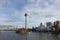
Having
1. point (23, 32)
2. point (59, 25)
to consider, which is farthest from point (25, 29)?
point (59, 25)

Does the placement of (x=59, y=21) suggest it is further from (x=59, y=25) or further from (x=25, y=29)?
(x=25, y=29)

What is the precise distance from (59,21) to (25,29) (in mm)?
39754

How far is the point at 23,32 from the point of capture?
563ft

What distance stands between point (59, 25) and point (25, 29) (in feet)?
126

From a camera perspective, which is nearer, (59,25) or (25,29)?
(25,29)

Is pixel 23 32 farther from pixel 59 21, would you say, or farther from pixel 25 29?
pixel 59 21

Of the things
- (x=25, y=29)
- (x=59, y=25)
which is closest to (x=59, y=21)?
(x=59, y=25)

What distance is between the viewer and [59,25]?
181 metres

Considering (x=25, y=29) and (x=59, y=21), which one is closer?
(x=25, y=29)

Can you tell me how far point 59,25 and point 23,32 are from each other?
132 ft

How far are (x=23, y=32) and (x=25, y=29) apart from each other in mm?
4889

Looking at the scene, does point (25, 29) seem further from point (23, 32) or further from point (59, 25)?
point (59, 25)

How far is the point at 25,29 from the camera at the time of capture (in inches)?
6634
